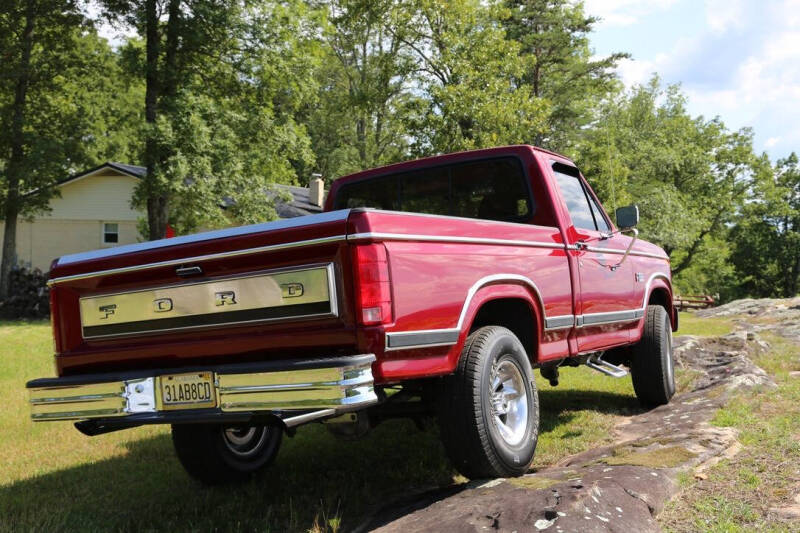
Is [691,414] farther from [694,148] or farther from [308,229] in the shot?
[694,148]

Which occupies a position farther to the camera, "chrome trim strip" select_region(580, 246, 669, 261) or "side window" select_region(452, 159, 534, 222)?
"chrome trim strip" select_region(580, 246, 669, 261)

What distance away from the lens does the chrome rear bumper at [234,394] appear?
9.72ft

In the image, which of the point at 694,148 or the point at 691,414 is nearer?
the point at 691,414

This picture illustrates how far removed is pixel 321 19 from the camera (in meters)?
22.5

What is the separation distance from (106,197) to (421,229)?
29205mm

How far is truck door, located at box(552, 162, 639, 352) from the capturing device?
5062 millimetres

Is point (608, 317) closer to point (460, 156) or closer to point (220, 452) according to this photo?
point (460, 156)

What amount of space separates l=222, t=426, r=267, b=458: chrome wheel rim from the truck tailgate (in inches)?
49.4

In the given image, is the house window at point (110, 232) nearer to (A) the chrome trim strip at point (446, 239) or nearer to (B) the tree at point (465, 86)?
(B) the tree at point (465, 86)

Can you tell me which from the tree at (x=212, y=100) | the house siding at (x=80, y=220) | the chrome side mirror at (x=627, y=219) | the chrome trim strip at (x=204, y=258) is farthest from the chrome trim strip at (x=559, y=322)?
the house siding at (x=80, y=220)

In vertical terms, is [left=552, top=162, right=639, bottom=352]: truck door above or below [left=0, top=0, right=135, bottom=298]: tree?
below

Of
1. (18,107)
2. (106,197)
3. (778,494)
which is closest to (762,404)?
(778,494)

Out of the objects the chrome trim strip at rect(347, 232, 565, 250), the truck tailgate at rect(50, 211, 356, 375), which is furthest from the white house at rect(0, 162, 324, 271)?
the truck tailgate at rect(50, 211, 356, 375)

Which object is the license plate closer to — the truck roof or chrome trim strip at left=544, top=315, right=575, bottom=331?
chrome trim strip at left=544, top=315, right=575, bottom=331
